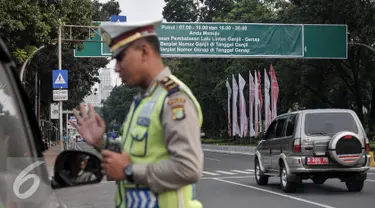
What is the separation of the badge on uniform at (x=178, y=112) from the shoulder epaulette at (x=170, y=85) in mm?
109

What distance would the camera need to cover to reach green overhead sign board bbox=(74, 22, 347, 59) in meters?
31.4

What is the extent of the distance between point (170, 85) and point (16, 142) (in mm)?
714

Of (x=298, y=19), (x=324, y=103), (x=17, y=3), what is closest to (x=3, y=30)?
(x=17, y=3)

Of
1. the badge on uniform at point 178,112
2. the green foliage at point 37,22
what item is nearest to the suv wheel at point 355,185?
the green foliage at point 37,22

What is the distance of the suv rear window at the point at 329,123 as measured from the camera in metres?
13.7

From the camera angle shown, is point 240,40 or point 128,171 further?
point 240,40

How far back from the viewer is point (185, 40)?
103ft

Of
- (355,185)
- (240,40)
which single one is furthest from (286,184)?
(240,40)

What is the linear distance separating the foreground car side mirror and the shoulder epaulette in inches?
16.2

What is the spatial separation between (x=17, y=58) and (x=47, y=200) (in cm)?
2022

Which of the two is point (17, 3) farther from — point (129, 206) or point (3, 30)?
point (129, 206)

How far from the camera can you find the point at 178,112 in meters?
2.50

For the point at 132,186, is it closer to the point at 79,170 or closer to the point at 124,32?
the point at 79,170

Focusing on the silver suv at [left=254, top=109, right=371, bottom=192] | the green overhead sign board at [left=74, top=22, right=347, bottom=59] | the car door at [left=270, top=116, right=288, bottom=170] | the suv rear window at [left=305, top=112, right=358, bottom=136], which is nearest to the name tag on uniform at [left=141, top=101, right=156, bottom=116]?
the silver suv at [left=254, top=109, right=371, bottom=192]
